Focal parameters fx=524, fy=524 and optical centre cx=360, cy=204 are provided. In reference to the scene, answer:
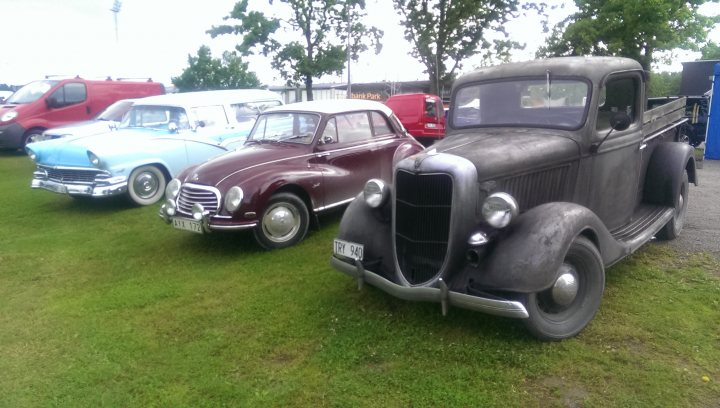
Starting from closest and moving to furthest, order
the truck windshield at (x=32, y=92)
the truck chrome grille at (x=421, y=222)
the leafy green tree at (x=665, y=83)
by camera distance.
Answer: the truck chrome grille at (x=421, y=222) < the truck windshield at (x=32, y=92) < the leafy green tree at (x=665, y=83)

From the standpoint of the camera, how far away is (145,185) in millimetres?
8570

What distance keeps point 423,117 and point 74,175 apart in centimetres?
864

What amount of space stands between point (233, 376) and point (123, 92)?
1402cm

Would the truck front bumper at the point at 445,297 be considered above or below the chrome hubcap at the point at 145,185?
below

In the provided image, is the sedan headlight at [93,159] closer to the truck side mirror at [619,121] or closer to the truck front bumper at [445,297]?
the truck front bumper at [445,297]

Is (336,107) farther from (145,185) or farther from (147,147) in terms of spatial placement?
(145,185)

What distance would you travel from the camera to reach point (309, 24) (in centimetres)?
2158

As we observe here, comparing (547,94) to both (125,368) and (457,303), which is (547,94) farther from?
(125,368)

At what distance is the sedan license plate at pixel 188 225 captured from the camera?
580 cm

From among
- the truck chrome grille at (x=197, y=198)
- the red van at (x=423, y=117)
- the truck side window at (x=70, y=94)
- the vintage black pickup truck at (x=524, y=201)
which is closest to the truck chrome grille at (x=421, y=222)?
the vintage black pickup truck at (x=524, y=201)

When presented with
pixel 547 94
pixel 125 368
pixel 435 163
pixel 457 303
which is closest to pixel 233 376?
pixel 125 368

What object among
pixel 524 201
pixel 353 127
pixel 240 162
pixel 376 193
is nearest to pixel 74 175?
pixel 240 162

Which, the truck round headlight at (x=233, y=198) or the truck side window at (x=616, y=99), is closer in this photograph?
the truck side window at (x=616, y=99)

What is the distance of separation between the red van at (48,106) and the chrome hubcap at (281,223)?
431 inches
